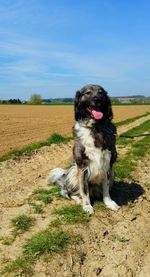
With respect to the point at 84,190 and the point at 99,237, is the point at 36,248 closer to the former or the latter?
the point at 99,237

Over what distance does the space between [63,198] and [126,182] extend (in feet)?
6.39

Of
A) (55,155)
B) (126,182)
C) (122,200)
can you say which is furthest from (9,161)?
(122,200)

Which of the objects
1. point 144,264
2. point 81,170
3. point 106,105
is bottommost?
point 144,264

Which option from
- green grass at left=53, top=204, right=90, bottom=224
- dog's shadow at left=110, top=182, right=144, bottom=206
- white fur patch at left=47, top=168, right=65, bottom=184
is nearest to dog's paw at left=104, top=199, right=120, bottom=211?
dog's shadow at left=110, top=182, right=144, bottom=206

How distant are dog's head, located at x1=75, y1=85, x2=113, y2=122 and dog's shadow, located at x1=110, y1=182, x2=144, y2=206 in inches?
69.3

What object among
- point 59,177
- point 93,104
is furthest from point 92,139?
point 59,177

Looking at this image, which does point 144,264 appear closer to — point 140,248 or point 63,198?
point 140,248

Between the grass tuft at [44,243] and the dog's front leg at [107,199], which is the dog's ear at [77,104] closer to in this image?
the dog's front leg at [107,199]

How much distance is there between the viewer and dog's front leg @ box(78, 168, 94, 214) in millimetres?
6812

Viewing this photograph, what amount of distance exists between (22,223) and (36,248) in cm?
102

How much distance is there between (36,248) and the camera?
532 cm

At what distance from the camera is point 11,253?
209 inches

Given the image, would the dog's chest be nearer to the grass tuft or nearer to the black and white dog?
the black and white dog

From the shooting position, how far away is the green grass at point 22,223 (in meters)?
6.07
